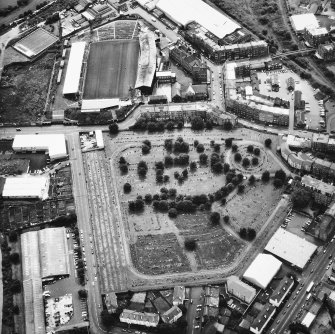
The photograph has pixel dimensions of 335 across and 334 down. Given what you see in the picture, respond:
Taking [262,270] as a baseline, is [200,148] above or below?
above

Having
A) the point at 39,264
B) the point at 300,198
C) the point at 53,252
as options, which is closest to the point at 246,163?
the point at 300,198

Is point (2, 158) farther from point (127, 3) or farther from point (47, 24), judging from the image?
point (127, 3)

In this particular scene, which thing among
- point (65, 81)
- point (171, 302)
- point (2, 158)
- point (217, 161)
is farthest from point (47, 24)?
point (171, 302)

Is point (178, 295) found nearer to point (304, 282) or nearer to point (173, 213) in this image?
point (173, 213)

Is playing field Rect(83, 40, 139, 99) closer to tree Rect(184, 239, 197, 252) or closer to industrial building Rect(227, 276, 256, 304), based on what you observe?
tree Rect(184, 239, 197, 252)

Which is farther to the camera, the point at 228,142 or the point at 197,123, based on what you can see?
the point at 197,123

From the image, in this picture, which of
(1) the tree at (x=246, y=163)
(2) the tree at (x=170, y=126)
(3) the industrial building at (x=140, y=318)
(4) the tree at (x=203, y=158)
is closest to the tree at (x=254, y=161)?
(1) the tree at (x=246, y=163)
